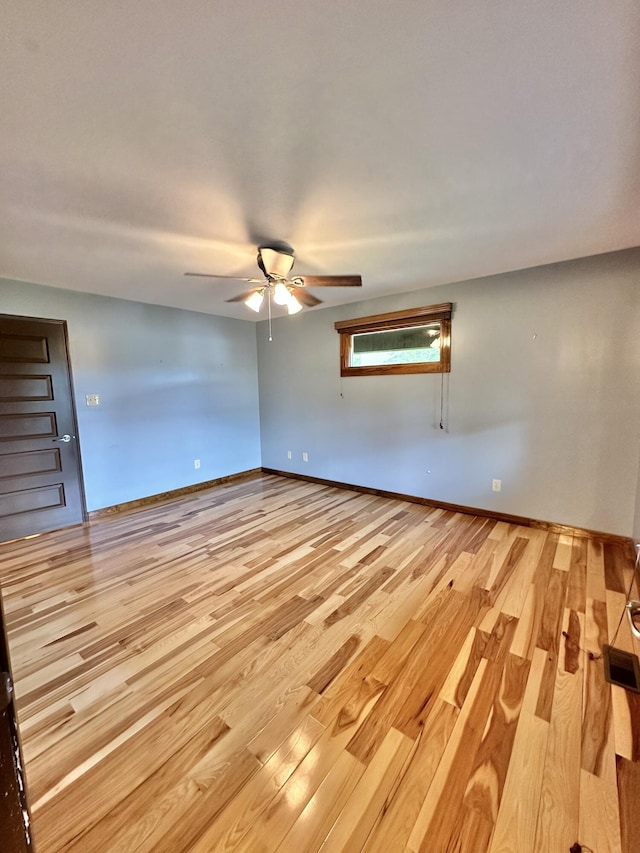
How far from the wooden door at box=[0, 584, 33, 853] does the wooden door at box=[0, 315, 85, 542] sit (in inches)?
136

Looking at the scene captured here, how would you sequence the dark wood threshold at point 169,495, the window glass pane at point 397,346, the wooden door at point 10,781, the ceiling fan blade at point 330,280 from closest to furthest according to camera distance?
the wooden door at point 10,781, the ceiling fan blade at point 330,280, the window glass pane at point 397,346, the dark wood threshold at point 169,495

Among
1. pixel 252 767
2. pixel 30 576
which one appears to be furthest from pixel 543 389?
pixel 30 576

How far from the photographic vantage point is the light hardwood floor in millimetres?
1069

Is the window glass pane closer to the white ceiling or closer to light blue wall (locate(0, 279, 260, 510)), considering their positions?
the white ceiling

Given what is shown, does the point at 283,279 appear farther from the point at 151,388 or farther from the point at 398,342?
the point at 151,388

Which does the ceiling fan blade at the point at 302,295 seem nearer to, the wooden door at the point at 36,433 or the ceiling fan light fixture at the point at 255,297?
the ceiling fan light fixture at the point at 255,297

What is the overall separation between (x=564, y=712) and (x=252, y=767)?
1.28 m

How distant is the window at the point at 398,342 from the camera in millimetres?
3537

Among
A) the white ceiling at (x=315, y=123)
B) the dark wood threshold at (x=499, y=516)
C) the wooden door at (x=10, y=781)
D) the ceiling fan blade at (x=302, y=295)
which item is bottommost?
the dark wood threshold at (x=499, y=516)

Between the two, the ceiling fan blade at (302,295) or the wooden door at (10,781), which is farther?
the ceiling fan blade at (302,295)

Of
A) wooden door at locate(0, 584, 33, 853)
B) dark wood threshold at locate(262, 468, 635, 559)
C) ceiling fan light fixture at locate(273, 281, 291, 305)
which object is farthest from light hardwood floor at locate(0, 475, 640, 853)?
ceiling fan light fixture at locate(273, 281, 291, 305)

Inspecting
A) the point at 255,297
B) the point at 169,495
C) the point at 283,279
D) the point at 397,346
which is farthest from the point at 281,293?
the point at 169,495

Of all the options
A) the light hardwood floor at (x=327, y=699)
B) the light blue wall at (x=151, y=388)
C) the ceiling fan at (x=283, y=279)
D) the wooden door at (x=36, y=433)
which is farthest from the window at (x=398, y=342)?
the wooden door at (x=36, y=433)

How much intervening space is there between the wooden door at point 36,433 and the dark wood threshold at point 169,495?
233 mm
